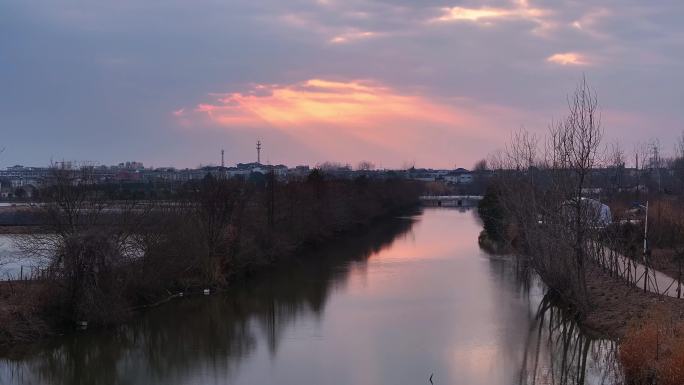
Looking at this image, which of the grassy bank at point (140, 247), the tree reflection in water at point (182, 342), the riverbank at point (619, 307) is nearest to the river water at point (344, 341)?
the tree reflection in water at point (182, 342)

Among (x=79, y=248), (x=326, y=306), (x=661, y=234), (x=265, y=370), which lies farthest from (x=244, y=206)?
(x=661, y=234)

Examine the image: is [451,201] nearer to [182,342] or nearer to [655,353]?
[182,342]

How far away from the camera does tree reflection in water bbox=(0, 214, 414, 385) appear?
1483cm

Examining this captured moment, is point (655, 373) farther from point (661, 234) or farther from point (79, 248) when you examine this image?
point (661, 234)

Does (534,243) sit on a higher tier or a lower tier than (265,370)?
higher

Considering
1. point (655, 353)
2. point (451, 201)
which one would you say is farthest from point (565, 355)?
point (451, 201)

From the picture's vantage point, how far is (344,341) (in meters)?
16.6

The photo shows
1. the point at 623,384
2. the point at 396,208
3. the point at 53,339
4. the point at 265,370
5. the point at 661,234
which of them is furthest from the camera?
the point at 396,208

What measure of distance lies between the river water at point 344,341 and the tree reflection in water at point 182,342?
1.5 inches

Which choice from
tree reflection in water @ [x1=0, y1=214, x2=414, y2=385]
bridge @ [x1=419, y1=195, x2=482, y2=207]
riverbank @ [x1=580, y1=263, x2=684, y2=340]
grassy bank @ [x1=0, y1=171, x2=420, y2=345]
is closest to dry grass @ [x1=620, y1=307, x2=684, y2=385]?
riverbank @ [x1=580, y1=263, x2=684, y2=340]

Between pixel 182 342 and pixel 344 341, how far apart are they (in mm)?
4381

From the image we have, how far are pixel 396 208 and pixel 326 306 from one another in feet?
186

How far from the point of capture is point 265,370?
572 inches

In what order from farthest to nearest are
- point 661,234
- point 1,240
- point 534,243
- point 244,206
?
point 1,240
point 244,206
point 661,234
point 534,243
